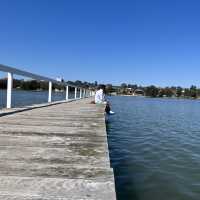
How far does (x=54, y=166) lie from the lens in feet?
11.4

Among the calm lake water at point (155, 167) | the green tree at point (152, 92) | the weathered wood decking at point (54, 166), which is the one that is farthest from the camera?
the green tree at point (152, 92)

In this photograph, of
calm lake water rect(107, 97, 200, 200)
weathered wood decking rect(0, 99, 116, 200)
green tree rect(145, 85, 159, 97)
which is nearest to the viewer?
weathered wood decking rect(0, 99, 116, 200)

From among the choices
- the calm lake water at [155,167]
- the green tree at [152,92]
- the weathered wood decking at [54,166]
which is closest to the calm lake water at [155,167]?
the calm lake water at [155,167]

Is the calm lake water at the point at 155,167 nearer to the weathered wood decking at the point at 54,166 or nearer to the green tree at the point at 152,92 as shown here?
the weathered wood decking at the point at 54,166

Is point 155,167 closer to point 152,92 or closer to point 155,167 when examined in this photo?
point 155,167

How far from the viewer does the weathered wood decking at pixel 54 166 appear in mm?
2678

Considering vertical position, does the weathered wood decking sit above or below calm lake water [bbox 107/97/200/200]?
above

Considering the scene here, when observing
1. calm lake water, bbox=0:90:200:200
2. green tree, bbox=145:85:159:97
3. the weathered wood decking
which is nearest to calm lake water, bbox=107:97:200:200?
calm lake water, bbox=0:90:200:200

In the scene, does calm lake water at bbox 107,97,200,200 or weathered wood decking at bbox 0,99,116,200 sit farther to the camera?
calm lake water at bbox 107,97,200,200

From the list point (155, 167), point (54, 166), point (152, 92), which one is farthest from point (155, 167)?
point (152, 92)

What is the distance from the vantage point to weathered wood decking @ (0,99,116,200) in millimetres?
2678

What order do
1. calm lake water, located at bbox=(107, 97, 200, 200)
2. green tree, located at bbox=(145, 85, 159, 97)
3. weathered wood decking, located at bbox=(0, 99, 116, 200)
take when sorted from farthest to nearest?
green tree, located at bbox=(145, 85, 159, 97)
calm lake water, located at bbox=(107, 97, 200, 200)
weathered wood decking, located at bbox=(0, 99, 116, 200)

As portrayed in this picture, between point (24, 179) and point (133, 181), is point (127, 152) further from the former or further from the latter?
point (24, 179)

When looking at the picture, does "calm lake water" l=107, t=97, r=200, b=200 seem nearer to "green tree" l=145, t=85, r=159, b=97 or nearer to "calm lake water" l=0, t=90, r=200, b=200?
"calm lake water" l=0, t=90, r=200, b=200
